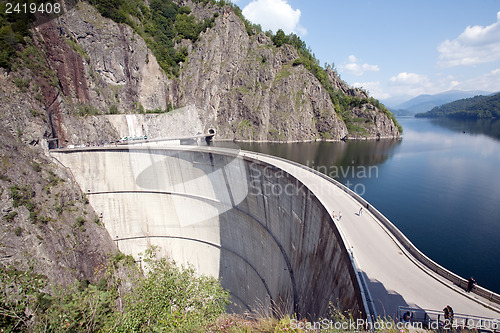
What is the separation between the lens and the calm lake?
17.7 meters

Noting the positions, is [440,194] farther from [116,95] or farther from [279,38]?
[279,38]

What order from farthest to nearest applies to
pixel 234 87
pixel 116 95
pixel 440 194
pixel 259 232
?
pixel 234 87 < pixel 116 95 < pixel 440 194 < pixel 259 232

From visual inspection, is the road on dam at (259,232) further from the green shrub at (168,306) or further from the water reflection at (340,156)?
the water reflection at (340,156)

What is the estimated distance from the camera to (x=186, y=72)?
205 ft

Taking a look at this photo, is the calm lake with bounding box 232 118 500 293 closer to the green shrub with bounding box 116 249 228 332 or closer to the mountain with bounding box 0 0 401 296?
the green shrub with bounding box 116 249 228 332

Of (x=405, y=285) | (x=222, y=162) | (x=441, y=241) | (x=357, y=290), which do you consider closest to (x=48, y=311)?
(x=357, y=290)

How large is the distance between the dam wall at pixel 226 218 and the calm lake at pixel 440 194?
436 inches

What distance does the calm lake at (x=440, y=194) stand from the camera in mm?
17688

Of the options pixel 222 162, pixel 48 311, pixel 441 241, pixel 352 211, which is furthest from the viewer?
pixel 222 162

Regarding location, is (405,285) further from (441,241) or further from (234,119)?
(234,119)

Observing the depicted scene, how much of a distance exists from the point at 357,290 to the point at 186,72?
210ft

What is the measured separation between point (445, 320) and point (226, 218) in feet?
56.6

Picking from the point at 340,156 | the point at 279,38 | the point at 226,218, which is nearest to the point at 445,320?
the point at 226,218

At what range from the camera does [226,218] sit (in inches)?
864
